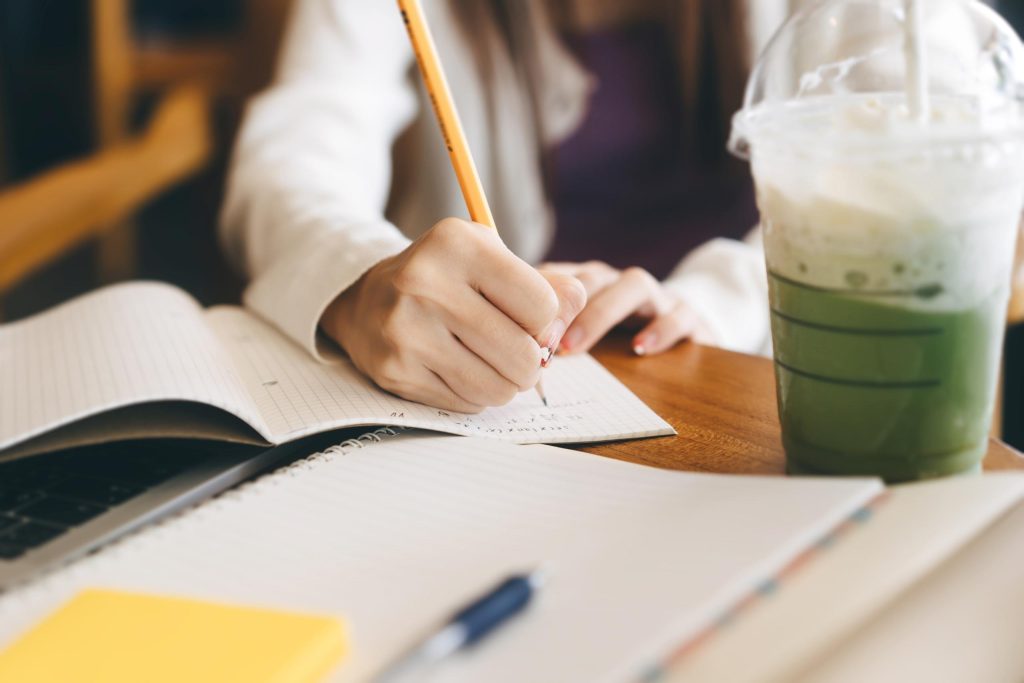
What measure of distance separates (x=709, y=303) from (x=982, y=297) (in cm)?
40

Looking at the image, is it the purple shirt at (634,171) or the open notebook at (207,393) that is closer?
the open notebook at (207,393)

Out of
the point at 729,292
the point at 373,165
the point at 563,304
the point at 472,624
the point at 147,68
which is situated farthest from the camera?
the point at 147,68

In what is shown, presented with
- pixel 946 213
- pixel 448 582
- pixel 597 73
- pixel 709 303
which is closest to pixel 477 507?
pixel 448 582

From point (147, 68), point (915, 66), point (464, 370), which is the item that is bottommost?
point (464, 370)

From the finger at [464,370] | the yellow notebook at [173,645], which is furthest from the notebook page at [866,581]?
the finger at [464,370]

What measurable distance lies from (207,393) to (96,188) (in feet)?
4.47

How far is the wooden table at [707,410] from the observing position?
44cm

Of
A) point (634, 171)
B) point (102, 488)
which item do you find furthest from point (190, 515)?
point (634, 171)

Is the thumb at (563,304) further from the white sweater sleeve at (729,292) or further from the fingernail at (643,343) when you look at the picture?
the white sweater sleeve at (729,292)

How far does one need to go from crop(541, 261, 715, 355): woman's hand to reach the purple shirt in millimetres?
511

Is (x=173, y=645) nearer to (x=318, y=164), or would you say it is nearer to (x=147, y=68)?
(x=318, y=164)

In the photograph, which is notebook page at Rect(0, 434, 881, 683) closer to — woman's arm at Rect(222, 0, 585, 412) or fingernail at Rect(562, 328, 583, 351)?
woman's arm at Rect(222, 0, 585, 412)

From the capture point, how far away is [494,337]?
48 centimetres

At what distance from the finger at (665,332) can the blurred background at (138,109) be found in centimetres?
141
